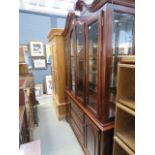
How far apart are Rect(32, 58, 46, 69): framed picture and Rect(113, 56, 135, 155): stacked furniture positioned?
4385mm

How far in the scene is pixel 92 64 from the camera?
1.57 metres

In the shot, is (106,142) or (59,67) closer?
(106,142)

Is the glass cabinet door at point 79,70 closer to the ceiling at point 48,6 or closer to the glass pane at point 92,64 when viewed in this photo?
the glass pane at point 92,64

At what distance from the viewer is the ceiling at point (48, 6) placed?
163 inches

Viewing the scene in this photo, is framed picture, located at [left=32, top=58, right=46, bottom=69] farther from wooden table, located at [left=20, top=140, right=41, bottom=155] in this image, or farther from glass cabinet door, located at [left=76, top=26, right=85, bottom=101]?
wooden table, located at [left=20, top=140, right=41, bottom=155]

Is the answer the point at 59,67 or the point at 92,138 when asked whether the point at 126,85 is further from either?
the point at 59,67

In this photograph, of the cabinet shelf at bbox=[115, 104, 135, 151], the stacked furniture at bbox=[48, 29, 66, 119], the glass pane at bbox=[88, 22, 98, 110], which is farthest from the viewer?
the stacked furniture at bbox=[48, 29, 66, 119]

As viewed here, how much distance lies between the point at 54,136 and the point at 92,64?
5.59 ft

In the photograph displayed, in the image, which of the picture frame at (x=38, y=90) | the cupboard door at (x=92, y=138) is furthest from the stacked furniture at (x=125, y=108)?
the picture frame at (x=38, y=90)

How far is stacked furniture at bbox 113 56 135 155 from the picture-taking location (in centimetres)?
107

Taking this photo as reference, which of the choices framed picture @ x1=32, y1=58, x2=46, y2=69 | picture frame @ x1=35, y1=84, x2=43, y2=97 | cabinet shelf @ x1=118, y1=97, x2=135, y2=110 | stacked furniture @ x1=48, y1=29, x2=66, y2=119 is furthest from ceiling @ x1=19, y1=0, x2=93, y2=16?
cabinet shelf @ x1=118, y1=97, x2=135, y2=110

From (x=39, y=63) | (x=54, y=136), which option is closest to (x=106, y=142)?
(x=54, y=136)
